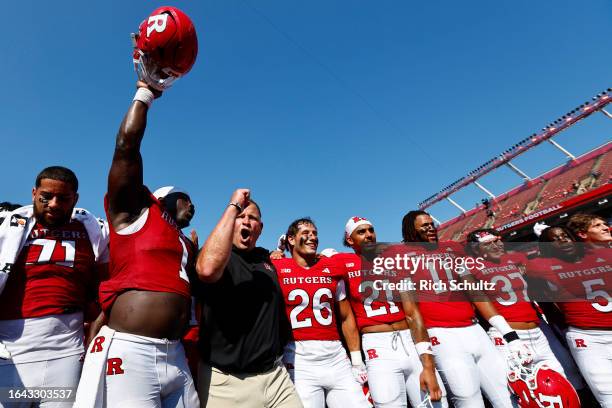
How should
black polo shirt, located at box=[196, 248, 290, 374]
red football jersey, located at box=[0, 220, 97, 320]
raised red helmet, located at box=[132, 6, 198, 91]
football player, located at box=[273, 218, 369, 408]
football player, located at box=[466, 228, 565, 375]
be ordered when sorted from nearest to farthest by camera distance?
raised red helmet, located at box=[132, 6, 198, 91], black polo shirt, located at box=[196, 248, 290, 374], red football jersey, located at box=[0, 220, 97, 320], football player, located at box=[273, 218, 369, 408], football player, located at box=[466, 228, 565, 375]

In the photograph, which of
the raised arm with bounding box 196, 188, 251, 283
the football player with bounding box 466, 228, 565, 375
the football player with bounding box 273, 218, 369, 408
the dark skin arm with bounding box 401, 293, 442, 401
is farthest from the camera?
the football player with bounding box 466, 228, 565, 375

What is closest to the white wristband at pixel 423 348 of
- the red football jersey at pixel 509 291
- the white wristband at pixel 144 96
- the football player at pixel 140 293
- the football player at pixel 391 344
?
the football player at pixel 391 344

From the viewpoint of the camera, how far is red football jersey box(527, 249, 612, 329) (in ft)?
13.6

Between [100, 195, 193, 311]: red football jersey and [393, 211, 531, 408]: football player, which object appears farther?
[393, 211, 531, 408]: football player

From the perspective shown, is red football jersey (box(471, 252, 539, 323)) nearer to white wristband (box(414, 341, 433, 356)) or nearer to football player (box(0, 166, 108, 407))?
white wristband (box(414, 341, 433, 356))

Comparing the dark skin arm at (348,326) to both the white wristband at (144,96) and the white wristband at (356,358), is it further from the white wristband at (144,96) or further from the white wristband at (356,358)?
the white wristband at (144,96)

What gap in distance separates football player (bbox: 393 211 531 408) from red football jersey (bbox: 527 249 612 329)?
91 centimetres

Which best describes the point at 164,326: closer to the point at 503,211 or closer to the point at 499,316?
the point at 499,316

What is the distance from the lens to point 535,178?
3338 centimetres

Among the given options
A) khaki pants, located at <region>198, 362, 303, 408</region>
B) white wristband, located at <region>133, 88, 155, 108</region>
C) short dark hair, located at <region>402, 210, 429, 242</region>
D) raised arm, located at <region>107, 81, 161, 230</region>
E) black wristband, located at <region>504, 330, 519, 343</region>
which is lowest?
khaki pants, located at <region>198, 362, 303, 408</region>

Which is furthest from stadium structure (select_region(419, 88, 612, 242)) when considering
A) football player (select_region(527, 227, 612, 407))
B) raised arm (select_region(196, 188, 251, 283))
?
raised arm (select_region(196, 188, 251, 283))

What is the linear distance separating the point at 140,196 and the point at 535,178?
125 ft

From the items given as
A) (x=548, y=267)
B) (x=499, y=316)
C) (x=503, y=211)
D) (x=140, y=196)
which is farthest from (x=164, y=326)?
(x=503, y=211)

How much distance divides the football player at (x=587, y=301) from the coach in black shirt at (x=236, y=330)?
3.51 meters
